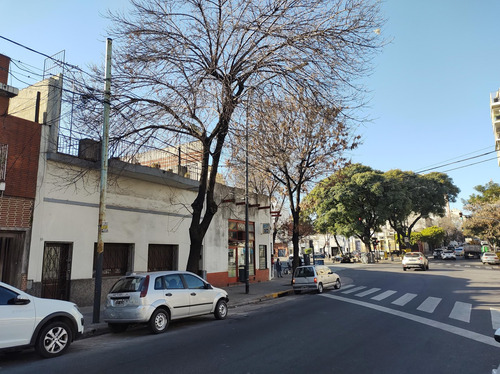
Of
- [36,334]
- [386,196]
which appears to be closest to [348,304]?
[36,334]

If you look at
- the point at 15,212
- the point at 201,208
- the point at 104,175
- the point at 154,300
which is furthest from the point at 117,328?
the point at 15,212

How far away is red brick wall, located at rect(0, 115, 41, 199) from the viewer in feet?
35.8

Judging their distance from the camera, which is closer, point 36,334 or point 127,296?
point 36,334

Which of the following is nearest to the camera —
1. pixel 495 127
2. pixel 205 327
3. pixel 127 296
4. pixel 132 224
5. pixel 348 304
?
pixel 127 296

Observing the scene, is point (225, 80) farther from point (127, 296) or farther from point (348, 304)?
point (348, 304)

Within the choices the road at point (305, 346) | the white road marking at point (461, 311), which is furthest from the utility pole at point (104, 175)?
the white road marking at point (461, 311)

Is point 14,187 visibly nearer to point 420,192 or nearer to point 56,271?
point 56,271

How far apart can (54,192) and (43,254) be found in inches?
83.9

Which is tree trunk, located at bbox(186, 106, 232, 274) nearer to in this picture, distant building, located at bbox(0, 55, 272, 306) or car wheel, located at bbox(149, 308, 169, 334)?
distant building, located at bbox(0, 55, 272, 306)

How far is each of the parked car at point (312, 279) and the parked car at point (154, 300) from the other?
27.9 feet

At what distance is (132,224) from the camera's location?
14680 millimetres

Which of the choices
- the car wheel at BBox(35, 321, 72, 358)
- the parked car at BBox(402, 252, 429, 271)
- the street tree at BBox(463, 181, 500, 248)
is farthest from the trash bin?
the street tree at BBox(463, 181, 500, 248)

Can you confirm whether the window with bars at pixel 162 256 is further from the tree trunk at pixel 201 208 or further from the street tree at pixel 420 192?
the street tree at pixel 420 192

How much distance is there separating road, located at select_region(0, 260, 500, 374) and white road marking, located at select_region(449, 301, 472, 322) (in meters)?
0.03
